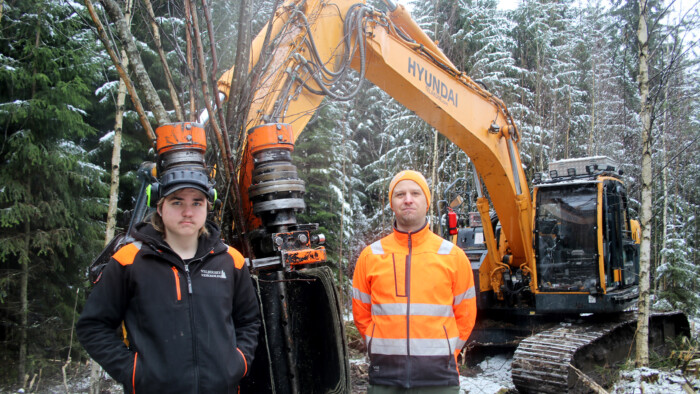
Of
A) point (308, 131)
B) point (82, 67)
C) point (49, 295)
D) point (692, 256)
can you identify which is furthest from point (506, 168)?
point (692, 256)

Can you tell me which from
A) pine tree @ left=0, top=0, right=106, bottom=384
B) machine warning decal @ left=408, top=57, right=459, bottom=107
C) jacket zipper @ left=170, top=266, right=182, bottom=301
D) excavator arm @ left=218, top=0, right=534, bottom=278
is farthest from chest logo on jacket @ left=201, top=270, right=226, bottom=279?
pine tree @ left=0, top=0, right=106, bottom=384

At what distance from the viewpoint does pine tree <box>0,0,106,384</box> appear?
7.67 metres

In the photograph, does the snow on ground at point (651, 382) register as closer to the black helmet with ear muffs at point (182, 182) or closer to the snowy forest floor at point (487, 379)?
the snowy forest floor at point (487, 379)

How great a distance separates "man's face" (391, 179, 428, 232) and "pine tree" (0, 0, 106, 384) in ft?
22.2

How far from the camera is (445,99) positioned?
18.8 feet

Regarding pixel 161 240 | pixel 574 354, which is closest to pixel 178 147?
pixel 161 240

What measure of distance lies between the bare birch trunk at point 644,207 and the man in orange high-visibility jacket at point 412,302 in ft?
14.0

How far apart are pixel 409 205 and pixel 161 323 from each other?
1.36 m

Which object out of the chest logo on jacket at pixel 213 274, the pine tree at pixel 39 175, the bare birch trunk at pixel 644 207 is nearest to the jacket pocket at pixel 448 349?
the chest logo on jacket at pixel 213 274

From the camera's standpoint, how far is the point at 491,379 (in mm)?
6832

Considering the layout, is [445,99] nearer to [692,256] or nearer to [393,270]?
[393,270]

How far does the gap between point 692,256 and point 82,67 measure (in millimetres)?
21788

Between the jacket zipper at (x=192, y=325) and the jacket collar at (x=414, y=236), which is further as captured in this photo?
the jacket collar at (x=414, y=236)

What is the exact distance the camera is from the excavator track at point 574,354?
17.9 feet
